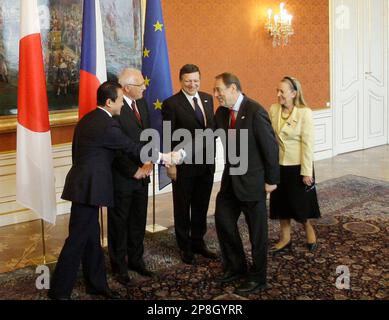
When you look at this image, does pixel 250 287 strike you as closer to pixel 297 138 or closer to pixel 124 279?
pixel 124 279

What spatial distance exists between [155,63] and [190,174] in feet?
4.38

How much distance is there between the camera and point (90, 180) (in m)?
3.70

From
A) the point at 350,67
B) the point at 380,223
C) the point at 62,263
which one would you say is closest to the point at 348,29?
the point at 350,67

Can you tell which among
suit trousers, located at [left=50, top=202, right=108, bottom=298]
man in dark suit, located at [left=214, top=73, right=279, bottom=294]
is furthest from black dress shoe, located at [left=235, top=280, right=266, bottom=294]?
suit trousers, located at [left=50, top=202, right=108, bottom=298]

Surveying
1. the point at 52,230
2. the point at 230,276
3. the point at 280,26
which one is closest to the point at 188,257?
the point at 230,276

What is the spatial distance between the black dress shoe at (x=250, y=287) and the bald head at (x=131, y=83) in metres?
1.63

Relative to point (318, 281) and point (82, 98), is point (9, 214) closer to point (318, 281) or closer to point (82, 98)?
point (82, 98)

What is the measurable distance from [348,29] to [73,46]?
5.34 m

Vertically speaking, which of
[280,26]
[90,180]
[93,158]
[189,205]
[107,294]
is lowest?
[107,294]

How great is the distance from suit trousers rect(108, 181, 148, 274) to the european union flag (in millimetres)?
1178

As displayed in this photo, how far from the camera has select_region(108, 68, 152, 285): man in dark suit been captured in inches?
161

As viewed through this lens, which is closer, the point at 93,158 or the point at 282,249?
the point at 93,158

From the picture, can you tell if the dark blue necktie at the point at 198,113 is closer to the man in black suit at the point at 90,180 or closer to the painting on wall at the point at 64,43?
the man in black suit at the point at 90,180

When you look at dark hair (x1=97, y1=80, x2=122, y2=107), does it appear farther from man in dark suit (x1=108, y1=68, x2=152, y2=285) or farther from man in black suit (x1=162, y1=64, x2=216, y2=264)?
man in black suit (x1=162, y1=64, x2=216, y2=264)
